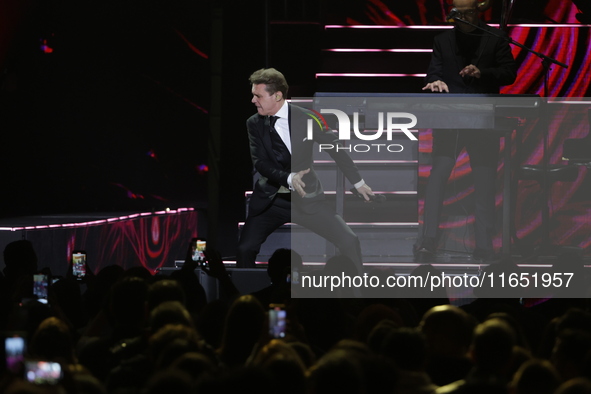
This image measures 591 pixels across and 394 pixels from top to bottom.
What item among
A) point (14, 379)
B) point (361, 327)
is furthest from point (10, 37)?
point (14, 379)

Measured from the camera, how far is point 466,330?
3.06 metres

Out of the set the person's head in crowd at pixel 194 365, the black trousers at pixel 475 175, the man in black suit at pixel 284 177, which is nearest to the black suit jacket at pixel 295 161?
the man in black suit at pixel 284 177

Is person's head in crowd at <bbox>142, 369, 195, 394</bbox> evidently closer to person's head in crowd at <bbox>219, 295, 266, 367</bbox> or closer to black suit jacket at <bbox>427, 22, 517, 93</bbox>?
person's head in crowd at <bbox>219, 295, 266, 367</bbox>

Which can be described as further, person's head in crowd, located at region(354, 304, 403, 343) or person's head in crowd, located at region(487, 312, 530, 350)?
person's head in crowd, located at region(354, 304, 403, 343)

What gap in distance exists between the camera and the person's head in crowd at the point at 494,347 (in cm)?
280

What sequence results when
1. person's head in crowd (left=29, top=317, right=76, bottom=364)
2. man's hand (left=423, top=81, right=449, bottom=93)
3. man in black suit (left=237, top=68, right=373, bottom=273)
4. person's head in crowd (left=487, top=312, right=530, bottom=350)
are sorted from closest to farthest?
person's head in crowd (left=29, top=317, right=76, bottom=364), person's head in crowd (left=487, top=312, right=530, bottom=350), man in black suit (left=237, top=68, right=373, bottom=273), man's hand (left=423, top=81, right=449, bottom=93)

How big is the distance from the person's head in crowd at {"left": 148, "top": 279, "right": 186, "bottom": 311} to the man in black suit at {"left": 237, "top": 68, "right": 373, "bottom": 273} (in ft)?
7.10

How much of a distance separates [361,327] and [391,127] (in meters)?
2.02

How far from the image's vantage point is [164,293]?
144 inches

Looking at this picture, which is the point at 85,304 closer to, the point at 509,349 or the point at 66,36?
the point at 509,349

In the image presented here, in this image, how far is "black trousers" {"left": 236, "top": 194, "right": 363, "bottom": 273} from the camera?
19.0 ft

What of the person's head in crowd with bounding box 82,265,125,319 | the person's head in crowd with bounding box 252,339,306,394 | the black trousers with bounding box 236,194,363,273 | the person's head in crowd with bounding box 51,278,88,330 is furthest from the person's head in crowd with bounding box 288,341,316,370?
the black trousers with bounding box 236,194,363,273

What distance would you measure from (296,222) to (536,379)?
345cm

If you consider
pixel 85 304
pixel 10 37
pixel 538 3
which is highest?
pixel 538 3
